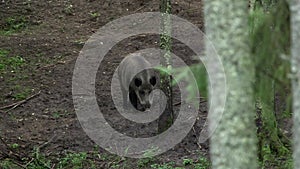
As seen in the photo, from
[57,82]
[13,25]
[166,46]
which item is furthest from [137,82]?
[13,25]

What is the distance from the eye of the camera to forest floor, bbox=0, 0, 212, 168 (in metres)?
10.1

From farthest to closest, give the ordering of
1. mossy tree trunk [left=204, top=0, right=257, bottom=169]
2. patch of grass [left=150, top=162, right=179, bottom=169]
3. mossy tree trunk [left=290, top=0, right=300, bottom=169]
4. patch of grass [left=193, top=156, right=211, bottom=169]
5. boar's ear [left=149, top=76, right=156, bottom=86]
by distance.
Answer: boar's ear [left=149, top=76, right=156, bottom=86] < patch of grass [left=150, top=162, right=179, bottom=169] < patch of grass [left=193, top=156, right=211, bottom=169] < mossy tree trunk [left=204, top=0, right=257, bottom=169] < mossy tree trunk [left=290, top=0, right=300, bottom=169]

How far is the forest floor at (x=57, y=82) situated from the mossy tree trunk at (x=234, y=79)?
5.64m

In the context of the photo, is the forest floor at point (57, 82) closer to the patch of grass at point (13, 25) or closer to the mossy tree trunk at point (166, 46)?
the patch of grass at point (13, 25)

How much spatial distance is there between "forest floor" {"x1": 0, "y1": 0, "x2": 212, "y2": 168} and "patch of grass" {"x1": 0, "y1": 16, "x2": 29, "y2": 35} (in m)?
0.03

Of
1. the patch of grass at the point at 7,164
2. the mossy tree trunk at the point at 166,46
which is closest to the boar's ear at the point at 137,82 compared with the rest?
the mossy tree trunk at the point at 166,46

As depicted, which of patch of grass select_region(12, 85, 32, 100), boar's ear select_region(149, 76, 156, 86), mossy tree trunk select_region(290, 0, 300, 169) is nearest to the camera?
mossy tree trunk select_region(290, 0, 300, 169)

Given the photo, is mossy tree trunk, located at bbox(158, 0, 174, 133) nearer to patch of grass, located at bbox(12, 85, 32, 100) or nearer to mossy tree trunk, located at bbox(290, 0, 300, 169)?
patch of grass, located at bbox(12, 85, 32, 100)

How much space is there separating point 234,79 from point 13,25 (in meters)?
14.3

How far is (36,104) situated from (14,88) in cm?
100

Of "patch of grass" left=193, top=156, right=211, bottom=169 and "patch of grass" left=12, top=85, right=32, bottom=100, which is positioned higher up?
"patch of grass" left=12, top=85, right=32, bottom=100

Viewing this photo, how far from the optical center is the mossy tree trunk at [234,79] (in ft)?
12.8

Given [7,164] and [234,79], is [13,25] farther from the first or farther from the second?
[234,79]

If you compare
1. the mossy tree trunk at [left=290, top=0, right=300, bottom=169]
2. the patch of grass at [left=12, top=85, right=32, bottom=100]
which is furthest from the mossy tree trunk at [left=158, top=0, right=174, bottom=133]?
the mossy tree trunk at [left=290, top=0, right=300, bottom=169]
